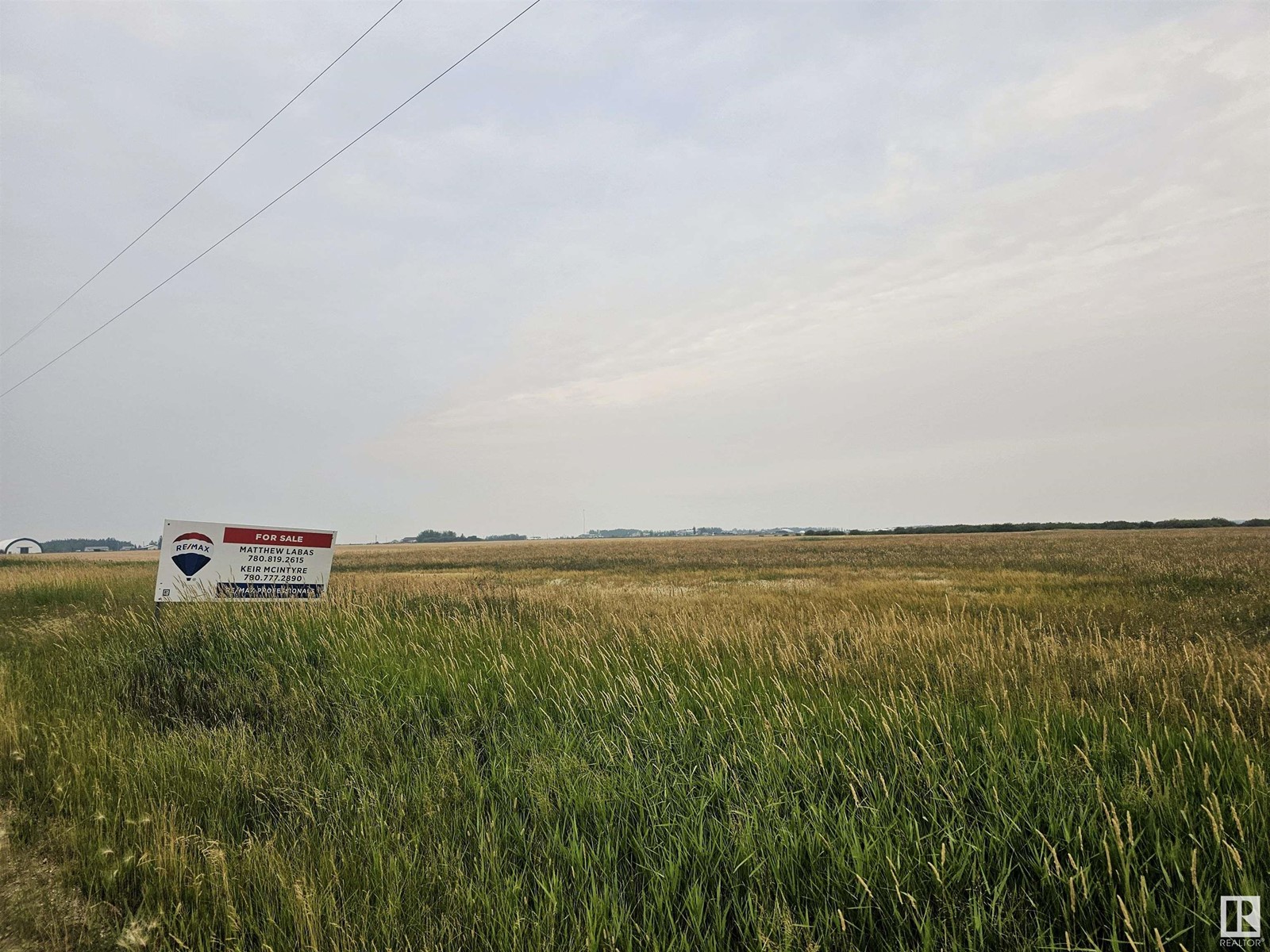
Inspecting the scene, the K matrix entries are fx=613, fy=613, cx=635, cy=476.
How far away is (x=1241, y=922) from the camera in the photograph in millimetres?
2205

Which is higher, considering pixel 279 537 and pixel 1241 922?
pixel 279 537

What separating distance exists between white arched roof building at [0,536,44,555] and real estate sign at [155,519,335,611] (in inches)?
5515

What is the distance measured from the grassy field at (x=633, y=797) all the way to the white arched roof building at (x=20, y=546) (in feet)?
480

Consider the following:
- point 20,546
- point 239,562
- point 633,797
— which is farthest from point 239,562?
point 20,546

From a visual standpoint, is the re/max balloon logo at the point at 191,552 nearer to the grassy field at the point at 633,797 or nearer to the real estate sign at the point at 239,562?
the real estate sign at the point at 239,562

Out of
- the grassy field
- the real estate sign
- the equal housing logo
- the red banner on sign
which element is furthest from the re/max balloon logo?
the equal housing logo

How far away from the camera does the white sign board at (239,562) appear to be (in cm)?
980

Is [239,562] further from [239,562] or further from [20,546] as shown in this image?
[20,546]

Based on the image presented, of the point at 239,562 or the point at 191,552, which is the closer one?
the point at 191,552

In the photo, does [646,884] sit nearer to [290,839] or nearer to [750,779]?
[750,779]

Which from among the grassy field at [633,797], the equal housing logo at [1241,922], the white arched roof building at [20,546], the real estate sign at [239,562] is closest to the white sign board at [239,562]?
the real estate sign at [239,562]

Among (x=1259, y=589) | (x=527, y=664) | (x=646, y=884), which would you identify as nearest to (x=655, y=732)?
(x=646, y=884)

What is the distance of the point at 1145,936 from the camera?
2.09 metres

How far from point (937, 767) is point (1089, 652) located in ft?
14.2
